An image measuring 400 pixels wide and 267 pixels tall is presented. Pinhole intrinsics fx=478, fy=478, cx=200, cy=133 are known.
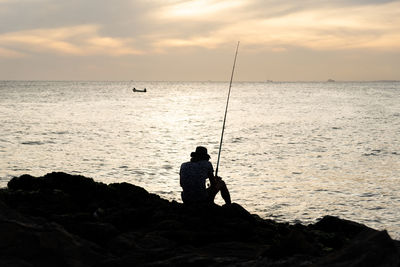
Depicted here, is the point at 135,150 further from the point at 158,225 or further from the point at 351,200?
the point at 158,225

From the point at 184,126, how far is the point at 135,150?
58.5 feet

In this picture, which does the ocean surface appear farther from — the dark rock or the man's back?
the dark rock

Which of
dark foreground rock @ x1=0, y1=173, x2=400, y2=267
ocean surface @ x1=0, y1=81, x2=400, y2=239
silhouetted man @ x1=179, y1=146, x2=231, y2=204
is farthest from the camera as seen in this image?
ocean surface @ x1=0, y1=81, x2=400, y2=239

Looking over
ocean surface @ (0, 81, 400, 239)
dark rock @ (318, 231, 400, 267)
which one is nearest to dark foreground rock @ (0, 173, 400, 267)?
dark rock @ (318, 231, 400, 267)

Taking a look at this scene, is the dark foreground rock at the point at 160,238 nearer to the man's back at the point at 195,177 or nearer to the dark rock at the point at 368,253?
the dark rock at the point at 368,253

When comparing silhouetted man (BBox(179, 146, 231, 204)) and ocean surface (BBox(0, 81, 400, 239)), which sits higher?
silhouetted man (BBox(179, 146, 231, 204))

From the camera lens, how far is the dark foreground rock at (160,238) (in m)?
5.02

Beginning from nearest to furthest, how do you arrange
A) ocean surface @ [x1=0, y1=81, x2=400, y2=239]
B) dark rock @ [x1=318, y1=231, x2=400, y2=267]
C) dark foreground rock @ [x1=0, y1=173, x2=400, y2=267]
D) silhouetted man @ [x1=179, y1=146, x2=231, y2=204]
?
1. dark rock @ [x1=318, y1=231, x2=400, y2=267]
2. dark foreground rock @ [x1=0, y1=173, x2=400, y2=267]
3. silhouetted man @ [x1=179, y1=146, x2=231, y2=204]
4. ocean surface @ [x1=0, y1=81, x2=400, y2=239]

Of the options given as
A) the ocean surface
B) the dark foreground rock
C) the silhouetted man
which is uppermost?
the silhouetted man

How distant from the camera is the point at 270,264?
5.08 m

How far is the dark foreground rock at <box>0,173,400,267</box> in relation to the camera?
5.02 meters

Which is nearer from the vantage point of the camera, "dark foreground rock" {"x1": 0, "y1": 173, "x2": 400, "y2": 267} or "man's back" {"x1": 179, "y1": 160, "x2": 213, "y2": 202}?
"dark foreground rock" {"x1": 0, "y1": 173, "x2": 400, "y2": 267}

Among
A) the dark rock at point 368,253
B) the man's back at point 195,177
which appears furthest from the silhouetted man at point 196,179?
the dark rock at point 368,253

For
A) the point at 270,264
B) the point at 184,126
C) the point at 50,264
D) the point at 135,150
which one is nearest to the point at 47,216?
the point at 50,264
